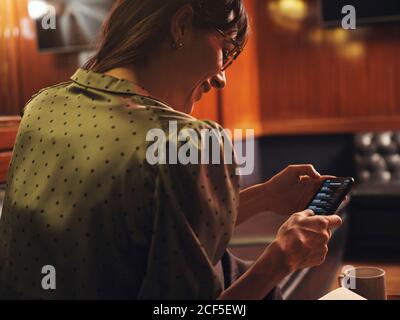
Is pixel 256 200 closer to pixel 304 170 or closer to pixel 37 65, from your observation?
pixel 304 170

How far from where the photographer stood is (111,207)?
667mm

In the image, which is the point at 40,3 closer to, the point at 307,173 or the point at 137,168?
the point at 307,173

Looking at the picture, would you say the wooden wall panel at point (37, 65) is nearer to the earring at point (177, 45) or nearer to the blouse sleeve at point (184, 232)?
the earring at point (177, 45)

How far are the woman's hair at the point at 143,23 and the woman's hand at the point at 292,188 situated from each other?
0.34 m

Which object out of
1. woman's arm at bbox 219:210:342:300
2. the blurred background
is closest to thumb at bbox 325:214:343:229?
woman's arm at bbox 219:210:342:300

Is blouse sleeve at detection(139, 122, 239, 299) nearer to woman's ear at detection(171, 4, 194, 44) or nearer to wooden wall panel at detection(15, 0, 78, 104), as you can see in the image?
woman's ear at detection(171, 4, 194, 44)

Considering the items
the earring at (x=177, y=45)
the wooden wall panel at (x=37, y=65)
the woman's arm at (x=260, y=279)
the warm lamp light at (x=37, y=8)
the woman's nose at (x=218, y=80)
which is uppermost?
the warm lamp light at (x=37, y=8)

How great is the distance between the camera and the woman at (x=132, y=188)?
2.11 feet

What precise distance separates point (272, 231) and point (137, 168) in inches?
58.3

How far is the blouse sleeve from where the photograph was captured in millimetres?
632

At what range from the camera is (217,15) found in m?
0.77

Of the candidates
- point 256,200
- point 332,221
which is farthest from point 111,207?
point 256,200

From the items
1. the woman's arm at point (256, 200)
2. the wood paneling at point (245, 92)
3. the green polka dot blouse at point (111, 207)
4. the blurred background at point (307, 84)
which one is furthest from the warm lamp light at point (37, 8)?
the green polka dot blouse at point (111, 207)

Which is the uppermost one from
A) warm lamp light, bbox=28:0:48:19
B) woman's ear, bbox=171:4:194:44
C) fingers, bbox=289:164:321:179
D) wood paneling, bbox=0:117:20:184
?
warm lamp light, bbox=28:0:48:19
